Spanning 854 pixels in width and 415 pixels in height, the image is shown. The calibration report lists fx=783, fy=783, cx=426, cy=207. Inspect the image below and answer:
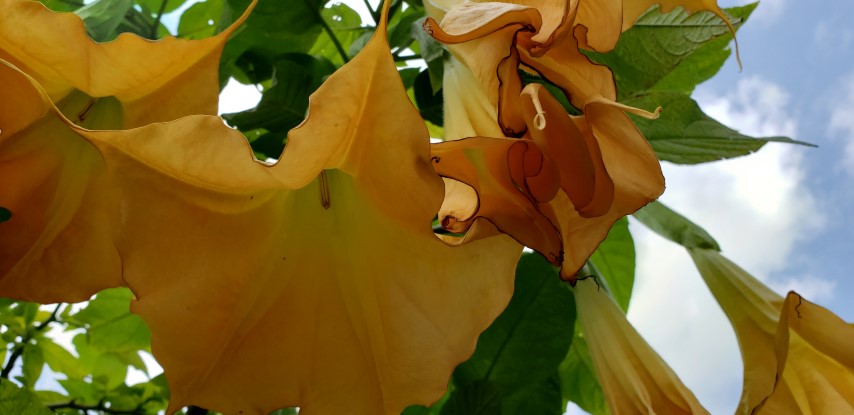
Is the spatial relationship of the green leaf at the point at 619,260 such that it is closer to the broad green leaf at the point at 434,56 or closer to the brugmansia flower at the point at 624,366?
the brugmansia flower at the point at 624,366

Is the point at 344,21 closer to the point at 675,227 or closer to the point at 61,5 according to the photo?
the point at 61,5

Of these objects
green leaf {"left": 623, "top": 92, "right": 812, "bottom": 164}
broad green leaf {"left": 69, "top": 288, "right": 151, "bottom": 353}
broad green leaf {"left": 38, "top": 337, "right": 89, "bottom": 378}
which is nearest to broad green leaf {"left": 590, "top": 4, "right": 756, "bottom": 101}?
green leaf {"left": 623, "top": 92, "right": 812, "bottom": 164}

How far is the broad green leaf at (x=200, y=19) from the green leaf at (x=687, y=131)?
1.76 feet

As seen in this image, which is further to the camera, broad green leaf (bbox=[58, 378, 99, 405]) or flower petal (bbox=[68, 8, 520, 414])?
broad green leaf (bbox=[58, 378, 99, 405])

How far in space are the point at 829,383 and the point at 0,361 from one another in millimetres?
1154

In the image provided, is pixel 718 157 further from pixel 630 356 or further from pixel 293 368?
pixel 293 368

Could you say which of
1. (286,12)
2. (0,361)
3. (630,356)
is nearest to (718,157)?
(630,356)

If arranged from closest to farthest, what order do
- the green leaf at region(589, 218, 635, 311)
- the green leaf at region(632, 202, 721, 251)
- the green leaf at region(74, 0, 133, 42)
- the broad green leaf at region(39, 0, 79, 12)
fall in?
the green leaf at region(74, 0, 133, 42) → the green leaf at region(632, 202, 721, 251) → the broad green leaf at region(39, 0, 79, 12) → the green leaf at region(589, 218, 635, 311)

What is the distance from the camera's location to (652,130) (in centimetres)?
70

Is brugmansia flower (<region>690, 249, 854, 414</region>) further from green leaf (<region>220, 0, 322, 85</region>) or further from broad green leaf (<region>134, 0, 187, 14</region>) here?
broad green leaf (<region>134, 0, 187, 14</region>)

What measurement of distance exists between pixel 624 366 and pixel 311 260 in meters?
0.25

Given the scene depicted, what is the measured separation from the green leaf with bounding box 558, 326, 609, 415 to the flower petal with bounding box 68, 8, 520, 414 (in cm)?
56

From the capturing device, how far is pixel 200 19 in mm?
962

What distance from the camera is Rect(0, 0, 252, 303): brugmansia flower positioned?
439mm
